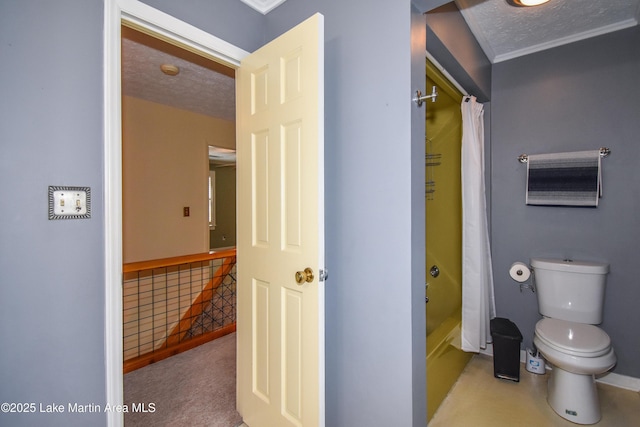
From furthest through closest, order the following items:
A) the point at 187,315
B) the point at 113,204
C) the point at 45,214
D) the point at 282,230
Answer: the point at 187,315, the point at 282,230, the point at 113,204, the point at 45,214

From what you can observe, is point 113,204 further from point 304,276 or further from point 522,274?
point 522,274

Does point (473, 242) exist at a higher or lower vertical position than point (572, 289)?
higher

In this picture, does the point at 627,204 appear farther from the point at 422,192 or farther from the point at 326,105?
the point at 326,105

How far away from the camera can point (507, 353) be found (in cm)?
212

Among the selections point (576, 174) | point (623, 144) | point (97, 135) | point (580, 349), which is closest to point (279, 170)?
point (97, 135)

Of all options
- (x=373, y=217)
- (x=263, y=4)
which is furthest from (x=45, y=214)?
(x=263, y=4)

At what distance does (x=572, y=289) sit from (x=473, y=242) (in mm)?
727

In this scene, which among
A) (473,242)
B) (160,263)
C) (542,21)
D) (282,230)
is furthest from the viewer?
(160,263)

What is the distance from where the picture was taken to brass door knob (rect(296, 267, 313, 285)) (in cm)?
129

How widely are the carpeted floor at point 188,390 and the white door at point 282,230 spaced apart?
0.84 feet

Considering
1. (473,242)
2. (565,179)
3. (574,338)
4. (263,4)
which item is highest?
(263,4)

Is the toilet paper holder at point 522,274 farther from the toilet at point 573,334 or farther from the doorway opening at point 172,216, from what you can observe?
Result: the doorway opening at point 172,216

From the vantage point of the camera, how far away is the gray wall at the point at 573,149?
1996mm

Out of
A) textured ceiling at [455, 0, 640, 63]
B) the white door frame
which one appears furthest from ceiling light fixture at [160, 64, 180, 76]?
textured ceiling at [455, 0, 640, 63]
